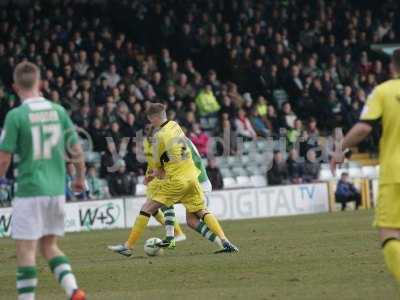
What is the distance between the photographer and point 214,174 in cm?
2933

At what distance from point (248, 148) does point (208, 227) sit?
1482cm

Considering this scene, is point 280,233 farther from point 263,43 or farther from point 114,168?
point 263,43

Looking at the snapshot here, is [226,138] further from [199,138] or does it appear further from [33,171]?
[33,171]

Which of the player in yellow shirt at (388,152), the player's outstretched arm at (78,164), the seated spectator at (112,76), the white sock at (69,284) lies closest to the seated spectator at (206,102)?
the seated spectator at (112,76)


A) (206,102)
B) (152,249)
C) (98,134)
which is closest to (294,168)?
(206,102)

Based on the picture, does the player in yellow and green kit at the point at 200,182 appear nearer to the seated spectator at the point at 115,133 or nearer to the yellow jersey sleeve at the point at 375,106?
→ the yellow jersey sleeve at the point at 375,106

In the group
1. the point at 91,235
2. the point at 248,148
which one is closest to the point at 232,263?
the point at 91,235

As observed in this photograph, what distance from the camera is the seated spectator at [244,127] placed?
30844 millimetres

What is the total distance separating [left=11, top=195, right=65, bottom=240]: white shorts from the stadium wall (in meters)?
15.9

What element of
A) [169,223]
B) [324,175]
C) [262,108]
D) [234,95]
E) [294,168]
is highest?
[234,95]

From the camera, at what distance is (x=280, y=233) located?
70.3ft

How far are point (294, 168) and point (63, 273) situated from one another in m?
21.3

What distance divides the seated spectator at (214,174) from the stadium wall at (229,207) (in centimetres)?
57

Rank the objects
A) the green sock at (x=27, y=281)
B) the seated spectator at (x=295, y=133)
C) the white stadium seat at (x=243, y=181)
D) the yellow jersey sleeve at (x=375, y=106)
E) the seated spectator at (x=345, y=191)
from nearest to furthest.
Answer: the yellow jersey sleeve at (x=375, y=106)
the green sock at (x=27, y=281)
the seated spectator at (x=345, y=191)
the white stadium seat at (x=243, y=181)
the seated spectator at (x=295, y=133)
